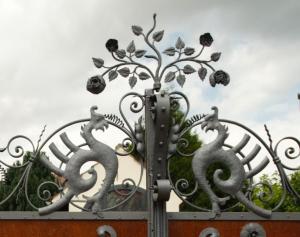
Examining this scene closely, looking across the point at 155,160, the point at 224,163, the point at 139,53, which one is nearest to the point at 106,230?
the point at 155,160

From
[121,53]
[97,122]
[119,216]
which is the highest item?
[121,53]

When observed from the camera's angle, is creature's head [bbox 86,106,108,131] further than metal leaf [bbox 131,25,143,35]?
No

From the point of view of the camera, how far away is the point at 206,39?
4875mm

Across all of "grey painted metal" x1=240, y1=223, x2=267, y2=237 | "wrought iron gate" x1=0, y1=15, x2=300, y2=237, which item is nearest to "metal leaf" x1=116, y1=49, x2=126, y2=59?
"wrought iron gate" x1=0, y1=15, x2=300, y2=237

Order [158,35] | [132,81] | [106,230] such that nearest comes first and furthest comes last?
[106,230], [132,81], [158,35]

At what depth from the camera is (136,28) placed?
4.88 meters

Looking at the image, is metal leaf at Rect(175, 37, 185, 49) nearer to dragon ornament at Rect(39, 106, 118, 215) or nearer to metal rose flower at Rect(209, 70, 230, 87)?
metal rose flower at Rect(209, 70, 230, 87)

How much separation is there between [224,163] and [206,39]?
103cm

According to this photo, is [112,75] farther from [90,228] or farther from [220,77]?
[90,228]

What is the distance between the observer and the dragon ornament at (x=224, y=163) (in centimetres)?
468

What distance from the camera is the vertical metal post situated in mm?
4465

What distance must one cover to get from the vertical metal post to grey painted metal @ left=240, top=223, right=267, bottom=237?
24.8 inches

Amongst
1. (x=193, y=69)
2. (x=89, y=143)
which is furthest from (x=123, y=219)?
(x=193, y=69)

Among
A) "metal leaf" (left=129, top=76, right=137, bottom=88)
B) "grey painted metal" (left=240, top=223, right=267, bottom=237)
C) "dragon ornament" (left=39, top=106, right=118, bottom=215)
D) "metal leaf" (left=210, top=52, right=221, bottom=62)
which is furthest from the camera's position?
"metal leaf" (left=210, top=52, right=221, bottom=62)
